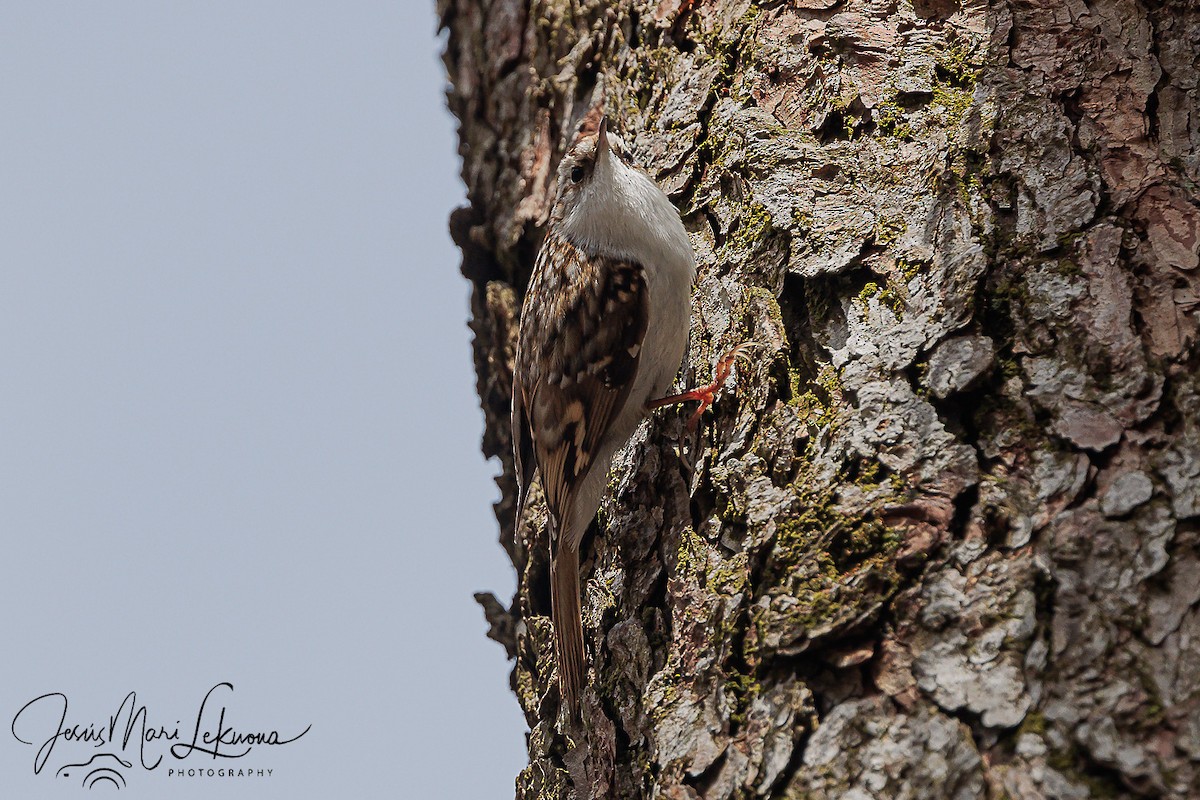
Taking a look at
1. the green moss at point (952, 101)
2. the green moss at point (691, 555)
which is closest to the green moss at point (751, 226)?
the green moss at point (952, 101)

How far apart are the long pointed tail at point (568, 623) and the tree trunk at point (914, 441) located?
0.13 feet

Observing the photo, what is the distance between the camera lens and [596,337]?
2727 mm

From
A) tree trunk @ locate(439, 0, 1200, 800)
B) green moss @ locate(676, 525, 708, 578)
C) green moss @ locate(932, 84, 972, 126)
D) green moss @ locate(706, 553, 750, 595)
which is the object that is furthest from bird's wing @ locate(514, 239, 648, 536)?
green moss @ locate(932, 84, 972, 126)

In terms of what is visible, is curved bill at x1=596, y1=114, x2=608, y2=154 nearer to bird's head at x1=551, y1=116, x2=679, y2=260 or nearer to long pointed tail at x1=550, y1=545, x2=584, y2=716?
bird's head at x1=551, y1=116, x2=679, y2=260

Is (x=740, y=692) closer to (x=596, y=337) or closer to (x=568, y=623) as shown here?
(x=568, y=623)

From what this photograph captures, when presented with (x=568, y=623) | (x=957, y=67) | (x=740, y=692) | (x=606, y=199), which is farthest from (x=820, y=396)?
(x=606, y=199)

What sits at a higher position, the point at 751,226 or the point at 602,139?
the point at 602,139

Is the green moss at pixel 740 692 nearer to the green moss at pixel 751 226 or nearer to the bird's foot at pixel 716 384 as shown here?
the bird's foot at pixel 716 384

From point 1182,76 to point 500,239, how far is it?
2081 millimetres

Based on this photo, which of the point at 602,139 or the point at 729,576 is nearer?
the point at 729,576

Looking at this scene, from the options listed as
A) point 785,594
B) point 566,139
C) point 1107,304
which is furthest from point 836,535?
point 566,139

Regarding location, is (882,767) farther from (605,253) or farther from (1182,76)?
(605,253)

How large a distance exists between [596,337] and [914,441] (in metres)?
1.20

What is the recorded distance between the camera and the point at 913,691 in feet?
4.54
